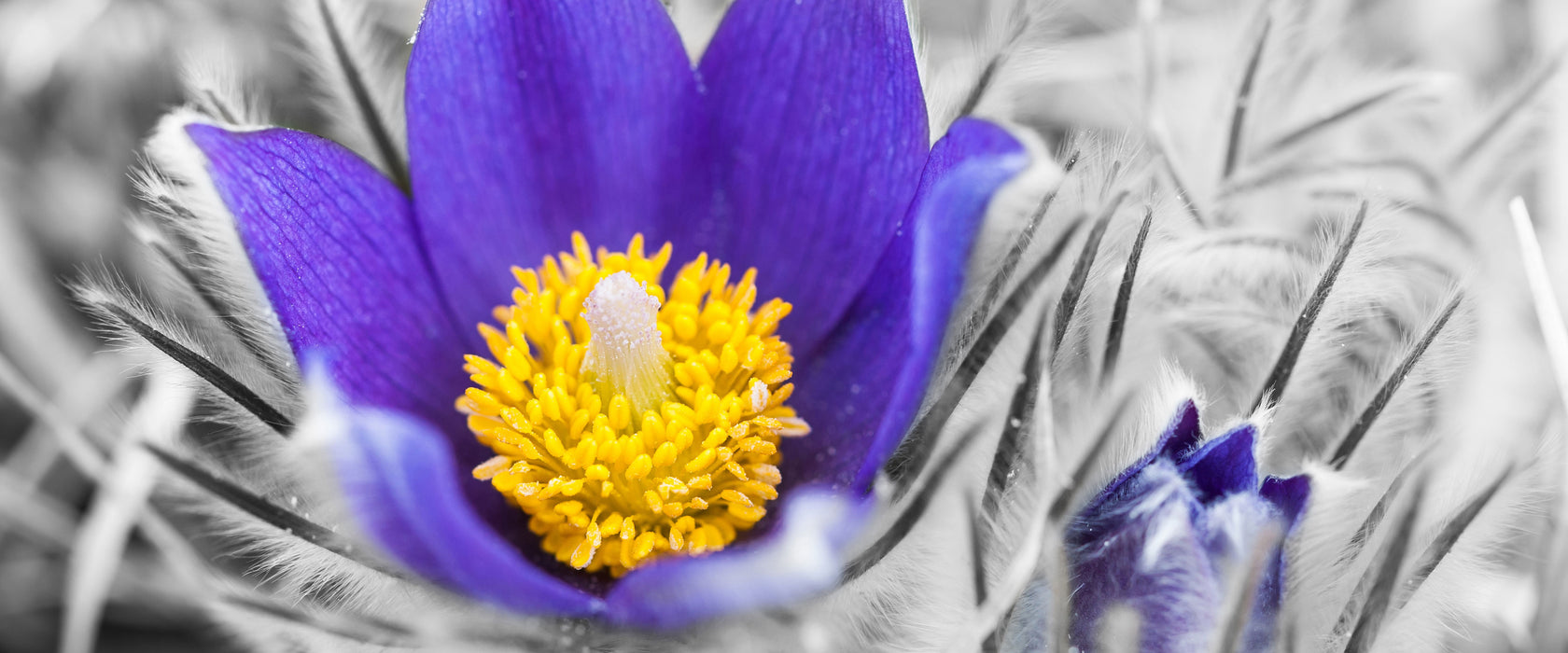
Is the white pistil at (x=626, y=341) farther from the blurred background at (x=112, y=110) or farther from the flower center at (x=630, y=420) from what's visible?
the blurred background at (x=112, y=110)

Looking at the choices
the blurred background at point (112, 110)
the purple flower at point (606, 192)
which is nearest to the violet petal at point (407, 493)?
the purple flower at point (606, 192)

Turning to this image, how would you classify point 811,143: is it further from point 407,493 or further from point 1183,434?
point 407,493

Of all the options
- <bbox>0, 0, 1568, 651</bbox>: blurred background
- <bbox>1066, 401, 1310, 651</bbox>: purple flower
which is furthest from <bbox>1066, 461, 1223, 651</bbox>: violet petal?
<bbox>0, 0, 1568, 651</bbox>: blurred background

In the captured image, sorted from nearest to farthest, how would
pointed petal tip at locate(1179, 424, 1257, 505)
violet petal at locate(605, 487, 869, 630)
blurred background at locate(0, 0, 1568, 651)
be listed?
violet petal at locate(605, 487, 869, 630), pointed petal tip at locate(1179, 424, 1257, 505), blurred background at locate(0, 0, 1568, 651)

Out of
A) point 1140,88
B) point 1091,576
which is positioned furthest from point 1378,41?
point 1091,576

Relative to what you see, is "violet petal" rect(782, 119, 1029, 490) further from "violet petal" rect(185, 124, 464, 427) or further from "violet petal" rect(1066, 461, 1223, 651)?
"violet petal" rect(185, 124, 464, 427)

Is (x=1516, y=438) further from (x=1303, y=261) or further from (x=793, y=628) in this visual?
(x=793, y=628)
